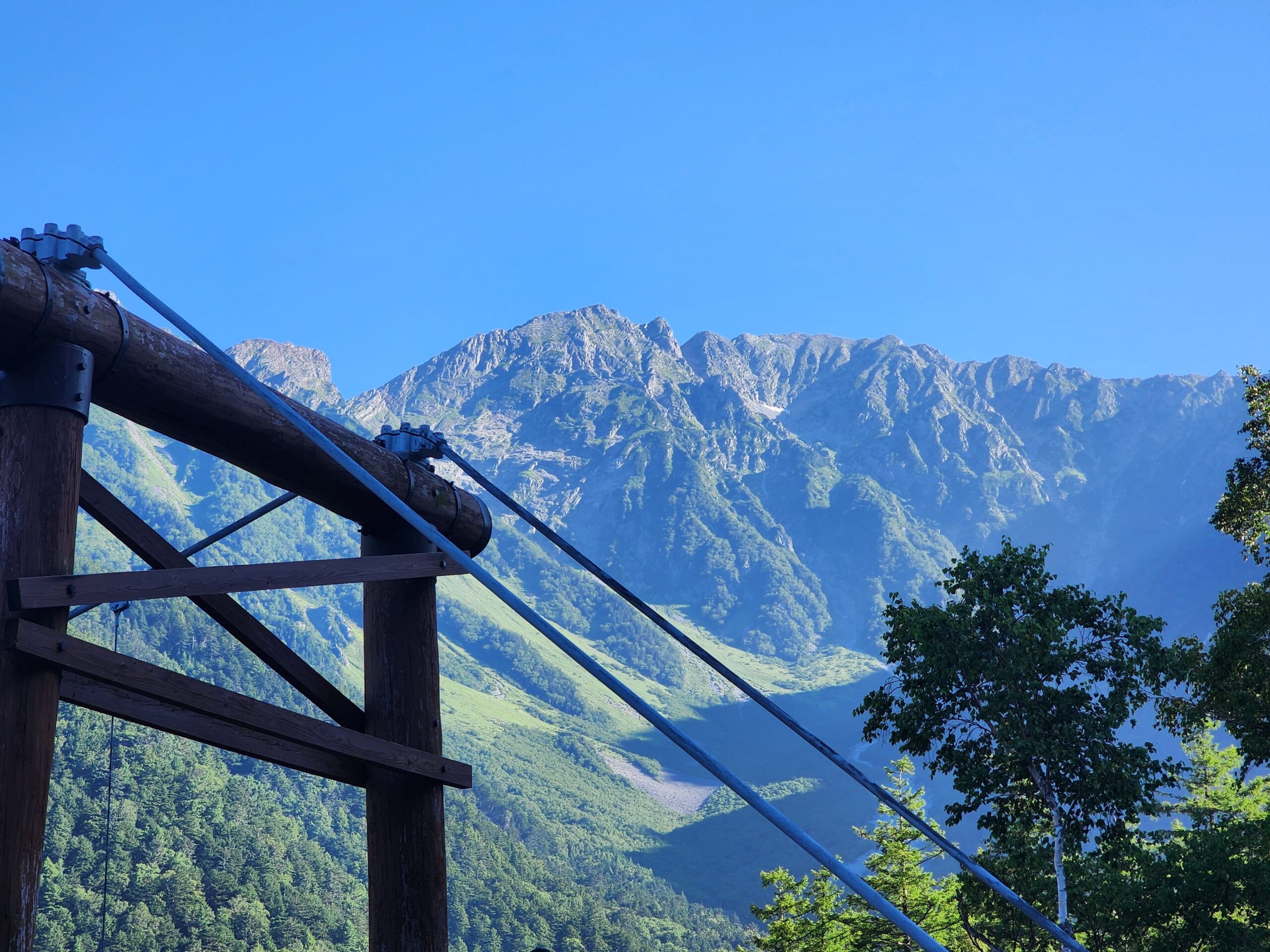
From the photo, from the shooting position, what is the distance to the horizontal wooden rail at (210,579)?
12.6 ft

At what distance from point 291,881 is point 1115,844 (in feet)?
554

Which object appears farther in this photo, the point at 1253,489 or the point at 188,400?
the point at 1253,489

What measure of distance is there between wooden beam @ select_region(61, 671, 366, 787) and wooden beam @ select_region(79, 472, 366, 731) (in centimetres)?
25

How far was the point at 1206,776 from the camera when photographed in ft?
137

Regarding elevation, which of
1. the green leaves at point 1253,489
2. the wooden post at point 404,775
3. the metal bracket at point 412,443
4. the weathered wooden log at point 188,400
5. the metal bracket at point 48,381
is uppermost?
the green leaves at point 1253,489

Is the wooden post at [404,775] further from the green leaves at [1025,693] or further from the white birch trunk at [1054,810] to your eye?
the white birch trunk at [1054,810]

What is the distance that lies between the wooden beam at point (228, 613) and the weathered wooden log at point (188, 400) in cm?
41

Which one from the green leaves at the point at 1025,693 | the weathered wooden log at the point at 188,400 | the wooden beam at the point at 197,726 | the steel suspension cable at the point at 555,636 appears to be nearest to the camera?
the steel suspension cable at the point at 555,636

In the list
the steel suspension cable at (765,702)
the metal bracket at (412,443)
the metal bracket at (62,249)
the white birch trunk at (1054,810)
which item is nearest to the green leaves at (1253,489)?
the white birch trunk at (1054,810)

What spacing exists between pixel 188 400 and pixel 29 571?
1031 mm

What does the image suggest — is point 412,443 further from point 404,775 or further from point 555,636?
point 555,636

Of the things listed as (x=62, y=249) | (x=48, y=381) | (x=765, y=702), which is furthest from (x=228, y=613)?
(x=765, y=702)

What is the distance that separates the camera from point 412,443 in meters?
5.95

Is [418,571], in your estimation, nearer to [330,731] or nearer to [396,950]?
[330,731]
